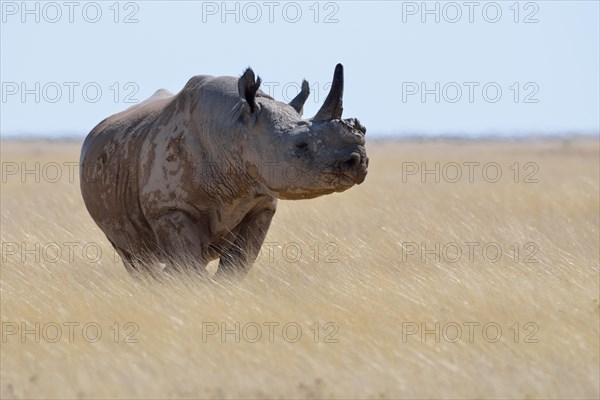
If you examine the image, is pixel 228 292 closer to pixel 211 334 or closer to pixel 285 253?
pixel 211 334

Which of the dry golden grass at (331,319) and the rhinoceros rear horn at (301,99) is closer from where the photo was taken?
the dry golden grass at (331,319)

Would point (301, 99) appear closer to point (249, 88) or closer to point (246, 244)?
point (249, 88)

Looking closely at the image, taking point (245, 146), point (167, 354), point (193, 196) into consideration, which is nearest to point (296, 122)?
point (245, 146)

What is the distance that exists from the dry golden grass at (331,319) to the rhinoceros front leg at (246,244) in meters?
0.19

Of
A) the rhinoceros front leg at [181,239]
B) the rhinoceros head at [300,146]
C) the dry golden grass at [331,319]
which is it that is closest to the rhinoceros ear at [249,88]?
the rhinoceros head at [300,146]

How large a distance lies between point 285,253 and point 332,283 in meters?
2.74

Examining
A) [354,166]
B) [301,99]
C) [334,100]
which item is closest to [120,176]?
[301,99]

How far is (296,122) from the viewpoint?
9625mm

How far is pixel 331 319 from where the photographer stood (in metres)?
8.57

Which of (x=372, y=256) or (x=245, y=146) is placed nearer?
(x=245, y=146)

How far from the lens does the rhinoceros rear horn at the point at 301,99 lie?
34.6 ft

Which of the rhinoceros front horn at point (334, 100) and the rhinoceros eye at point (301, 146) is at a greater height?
the rhinoceros front horn at point (334, 100)

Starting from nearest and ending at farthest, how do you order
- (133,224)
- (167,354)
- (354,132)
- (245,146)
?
(167,354) < (354,132) < (245,146) < (133,224)

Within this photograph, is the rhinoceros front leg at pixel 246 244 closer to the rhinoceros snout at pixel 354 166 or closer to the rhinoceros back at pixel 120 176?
the rhinoceros back at pixel 120 176
